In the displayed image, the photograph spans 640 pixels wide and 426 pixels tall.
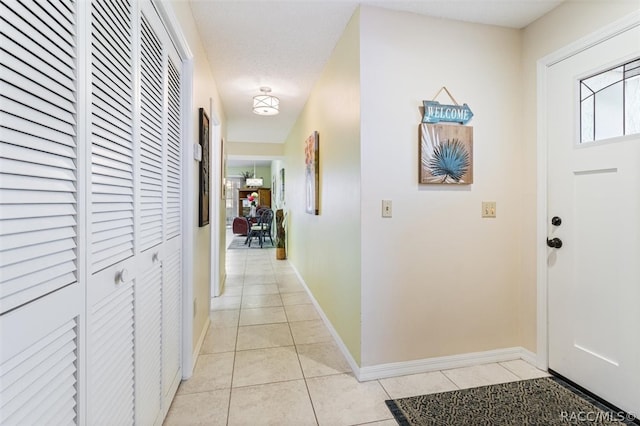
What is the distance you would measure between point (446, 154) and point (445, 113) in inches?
10.9

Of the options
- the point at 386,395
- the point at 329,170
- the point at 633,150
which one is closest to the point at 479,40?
the point at 633,150

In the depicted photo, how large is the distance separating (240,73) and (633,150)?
302cm

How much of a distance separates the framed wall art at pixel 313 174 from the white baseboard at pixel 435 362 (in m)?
1.42

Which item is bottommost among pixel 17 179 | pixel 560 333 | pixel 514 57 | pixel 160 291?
pixel 560 333

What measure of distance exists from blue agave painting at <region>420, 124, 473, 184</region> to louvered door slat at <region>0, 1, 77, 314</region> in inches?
72.1

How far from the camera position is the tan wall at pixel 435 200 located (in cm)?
Result: 199

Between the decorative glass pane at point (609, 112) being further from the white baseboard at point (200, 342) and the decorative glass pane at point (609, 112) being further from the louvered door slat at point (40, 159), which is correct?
the white baseboard at point (200, 342)

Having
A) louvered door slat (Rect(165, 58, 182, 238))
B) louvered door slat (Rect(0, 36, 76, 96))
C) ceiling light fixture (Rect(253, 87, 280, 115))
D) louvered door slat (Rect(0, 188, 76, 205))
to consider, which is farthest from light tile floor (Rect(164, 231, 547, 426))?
ceiling light fixture (Rect(253, 87, 280, 115))

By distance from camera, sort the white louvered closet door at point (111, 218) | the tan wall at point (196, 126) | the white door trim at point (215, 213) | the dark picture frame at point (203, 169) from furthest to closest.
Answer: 1. the white door trim at point (215, 213)
2. the dark picture frame at point (203, 169)
3. the tan wall at point (196, 126)
4. the white louvered closet door at point (111, 218)

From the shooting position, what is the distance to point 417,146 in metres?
2.04

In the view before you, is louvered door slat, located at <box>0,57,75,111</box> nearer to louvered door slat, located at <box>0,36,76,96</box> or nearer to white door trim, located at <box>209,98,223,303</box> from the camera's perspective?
louvered door slat, located at <box>0,36,76,96</box>

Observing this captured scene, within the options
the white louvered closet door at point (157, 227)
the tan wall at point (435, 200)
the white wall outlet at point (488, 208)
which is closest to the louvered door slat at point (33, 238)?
the white louvered closet door at point (157, 227)

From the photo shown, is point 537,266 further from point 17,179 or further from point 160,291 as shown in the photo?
point 17,179

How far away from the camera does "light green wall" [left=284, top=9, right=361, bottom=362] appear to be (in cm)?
206
